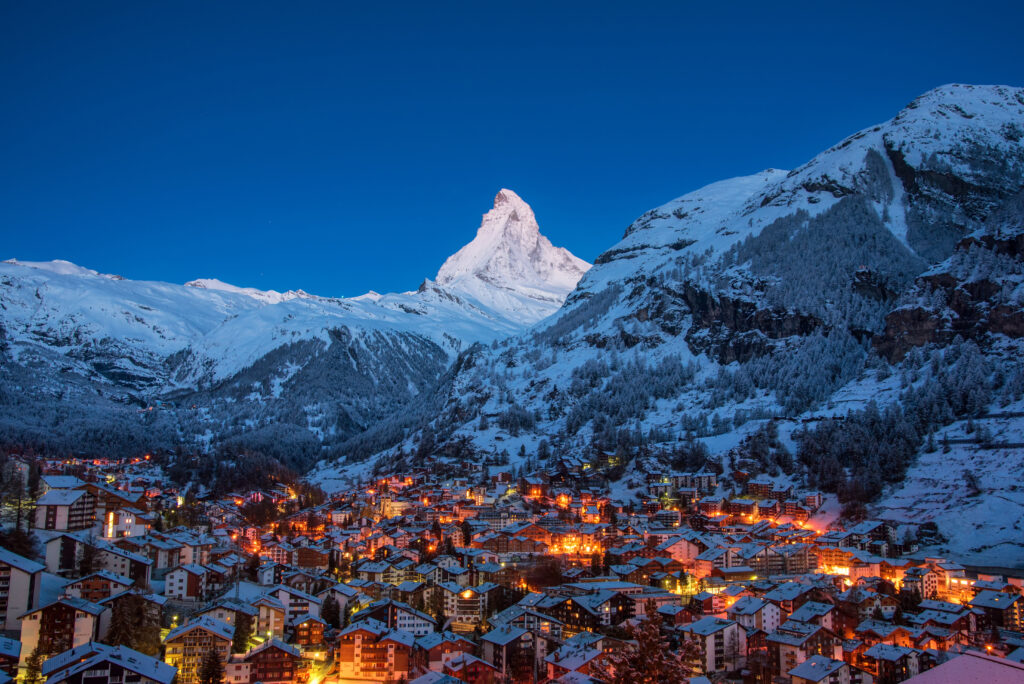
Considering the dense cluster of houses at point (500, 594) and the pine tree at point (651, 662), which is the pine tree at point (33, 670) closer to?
the dense cluster of houses at point (500, 594)

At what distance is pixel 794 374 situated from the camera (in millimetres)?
113562

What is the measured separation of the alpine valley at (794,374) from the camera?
3233 inches

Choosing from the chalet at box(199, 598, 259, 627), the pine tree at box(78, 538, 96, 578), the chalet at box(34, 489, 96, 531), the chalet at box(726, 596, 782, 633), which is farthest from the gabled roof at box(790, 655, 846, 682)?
the chalet at box(34, 489, 96, 531)

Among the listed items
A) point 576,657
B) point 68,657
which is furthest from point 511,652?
point 68,657

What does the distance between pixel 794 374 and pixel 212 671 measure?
91.3 m

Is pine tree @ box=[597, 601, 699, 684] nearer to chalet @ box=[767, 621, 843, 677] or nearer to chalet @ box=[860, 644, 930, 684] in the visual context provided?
chalet @ box=[860, 644, 930, 684]

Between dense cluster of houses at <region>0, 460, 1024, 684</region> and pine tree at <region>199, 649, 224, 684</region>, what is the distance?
100 centimetres

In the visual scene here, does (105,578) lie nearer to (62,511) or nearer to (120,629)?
(120,629)

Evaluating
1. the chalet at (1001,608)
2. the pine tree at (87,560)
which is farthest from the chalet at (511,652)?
the chalet at (1001,608)

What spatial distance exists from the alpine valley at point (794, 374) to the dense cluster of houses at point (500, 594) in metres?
8.19

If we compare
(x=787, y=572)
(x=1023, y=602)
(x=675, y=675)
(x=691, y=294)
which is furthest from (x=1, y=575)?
(x=691, y=294)

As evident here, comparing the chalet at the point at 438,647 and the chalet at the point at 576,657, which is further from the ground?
the chalet at the point at 576,657

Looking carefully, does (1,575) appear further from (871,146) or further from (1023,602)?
(871,146)

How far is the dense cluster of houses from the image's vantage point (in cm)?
4269
